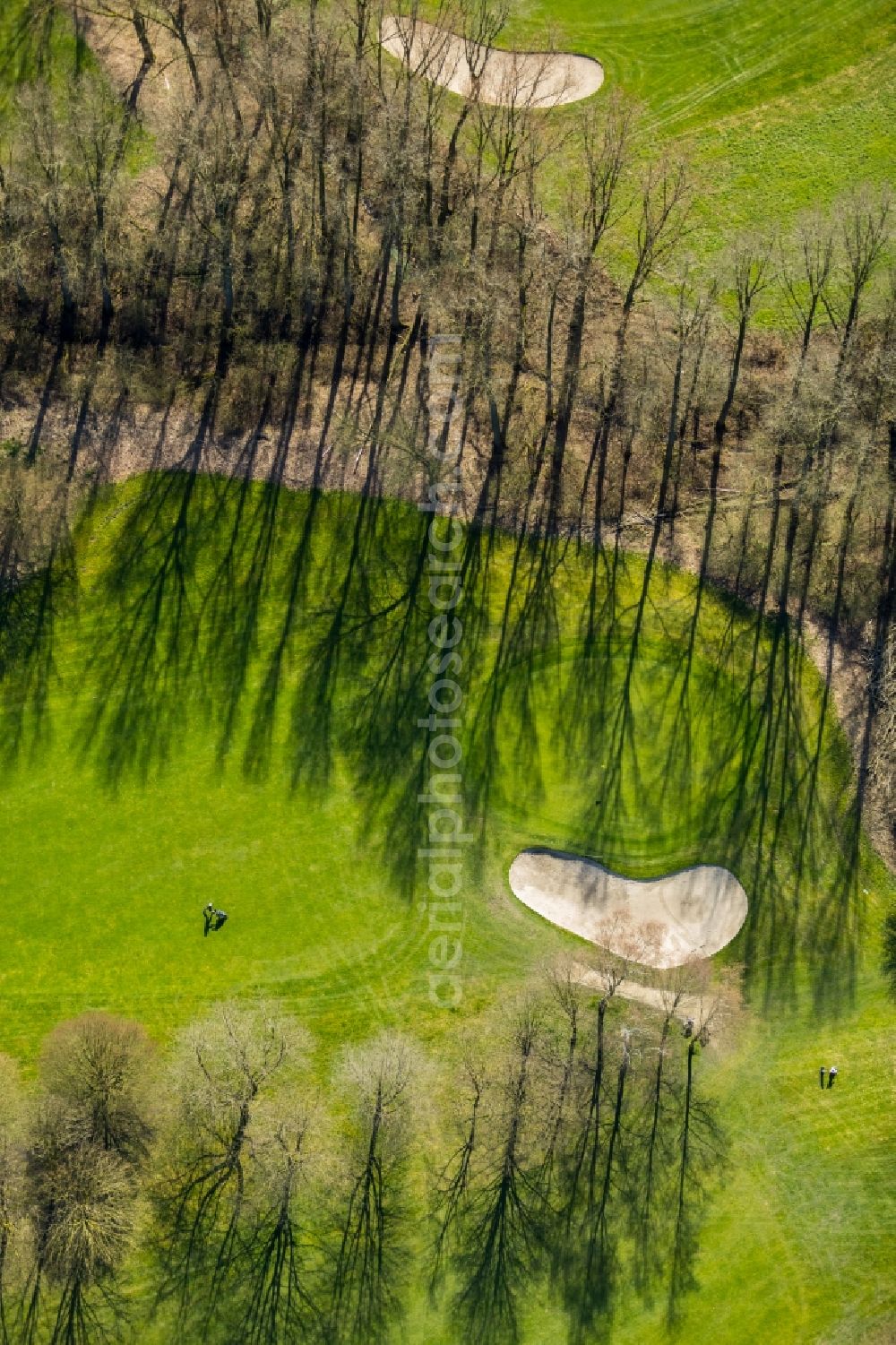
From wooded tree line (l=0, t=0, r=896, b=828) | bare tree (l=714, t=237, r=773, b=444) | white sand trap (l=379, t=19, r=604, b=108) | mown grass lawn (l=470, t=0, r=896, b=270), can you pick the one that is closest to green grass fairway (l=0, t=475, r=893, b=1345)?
wooded tree line (l=0, t=0, r=896, b=828)

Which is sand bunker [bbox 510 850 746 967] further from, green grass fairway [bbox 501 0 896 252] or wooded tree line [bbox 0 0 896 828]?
green grass fairway [bbox 501 0 896 252]

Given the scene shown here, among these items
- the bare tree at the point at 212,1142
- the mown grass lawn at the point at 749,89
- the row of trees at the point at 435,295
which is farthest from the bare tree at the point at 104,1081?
the mown grass lawn at the point at 749,89

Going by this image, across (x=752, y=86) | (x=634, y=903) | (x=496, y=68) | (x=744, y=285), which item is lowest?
(x=634, y=903)

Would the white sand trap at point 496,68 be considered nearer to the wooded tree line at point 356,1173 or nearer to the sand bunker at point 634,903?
the sand bunker at point 634,903

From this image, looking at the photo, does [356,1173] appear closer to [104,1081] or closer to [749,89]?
[104,1081]

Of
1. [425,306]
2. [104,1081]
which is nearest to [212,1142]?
[104,1081]
